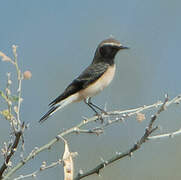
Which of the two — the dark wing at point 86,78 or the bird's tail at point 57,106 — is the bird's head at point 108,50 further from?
the bird's tail at point 57,106

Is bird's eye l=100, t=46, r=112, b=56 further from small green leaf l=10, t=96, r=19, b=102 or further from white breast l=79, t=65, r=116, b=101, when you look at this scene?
small green leaf l=10, t=96, r=19, b=102

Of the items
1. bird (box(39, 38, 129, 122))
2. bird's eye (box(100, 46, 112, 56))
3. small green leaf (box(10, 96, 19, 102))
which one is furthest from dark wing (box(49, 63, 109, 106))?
small green leaf (box(10, 96, 19, 102))

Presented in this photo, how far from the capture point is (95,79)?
4.86 m

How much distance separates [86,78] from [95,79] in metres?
0.10

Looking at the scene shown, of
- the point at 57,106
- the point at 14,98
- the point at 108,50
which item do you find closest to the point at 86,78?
the point at 108,50

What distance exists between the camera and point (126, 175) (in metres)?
4.59

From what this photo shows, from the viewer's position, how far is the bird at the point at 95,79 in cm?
447

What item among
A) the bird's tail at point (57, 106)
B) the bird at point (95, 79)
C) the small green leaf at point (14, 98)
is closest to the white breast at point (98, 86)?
the bird at point (95, 79)

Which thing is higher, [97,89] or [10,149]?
[10,149]

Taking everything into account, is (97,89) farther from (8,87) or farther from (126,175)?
(8,87)

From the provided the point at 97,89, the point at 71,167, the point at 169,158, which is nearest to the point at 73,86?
the point at 97,89

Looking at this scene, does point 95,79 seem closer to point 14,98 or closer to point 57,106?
point 57,106

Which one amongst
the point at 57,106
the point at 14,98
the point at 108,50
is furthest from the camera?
the point at 108,50

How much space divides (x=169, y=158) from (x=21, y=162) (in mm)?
3371
